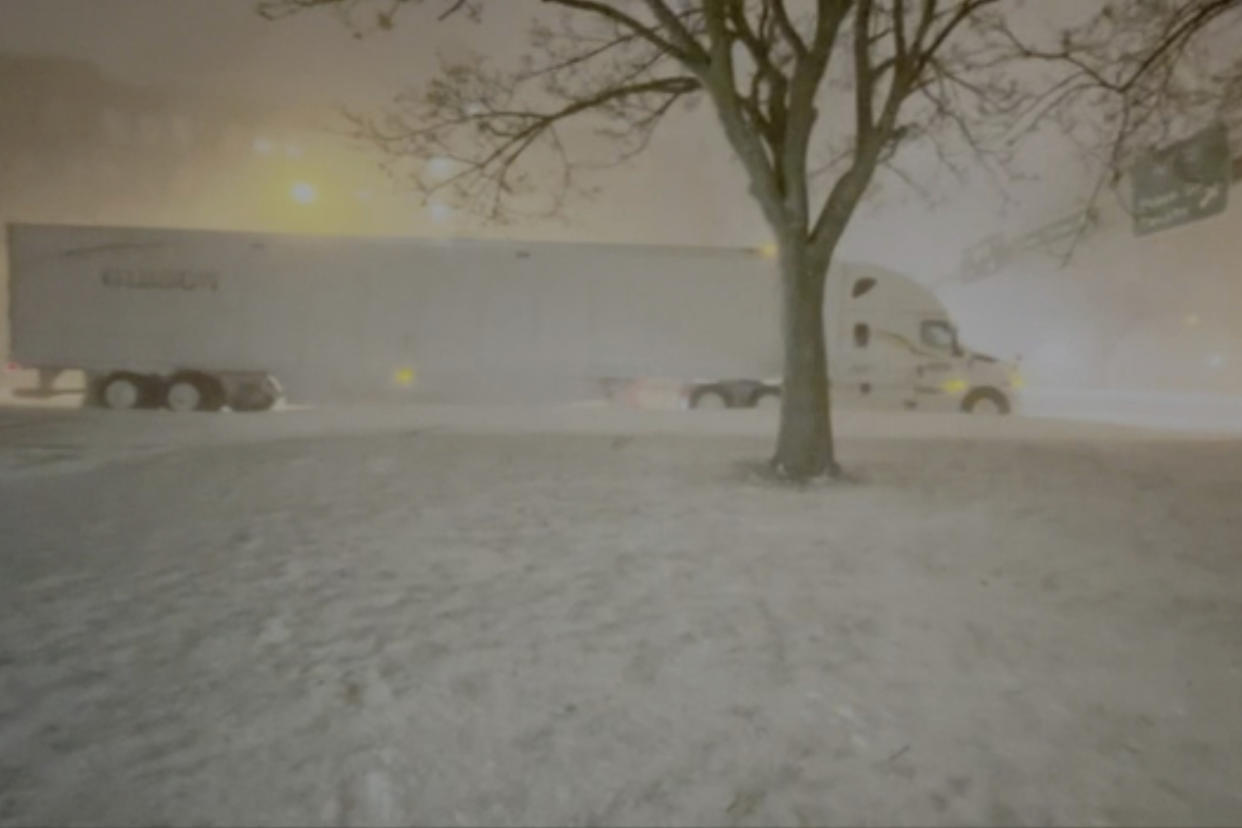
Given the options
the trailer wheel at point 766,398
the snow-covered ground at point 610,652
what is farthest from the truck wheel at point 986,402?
the snow-covered ground at point 610,652

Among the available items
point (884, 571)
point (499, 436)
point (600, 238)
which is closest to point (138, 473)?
point (499, 436)

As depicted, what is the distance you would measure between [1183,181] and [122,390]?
20.6 metres

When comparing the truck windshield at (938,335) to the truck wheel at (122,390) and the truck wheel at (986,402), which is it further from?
the truck wheel at (122,390)

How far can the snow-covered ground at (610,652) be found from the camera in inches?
107

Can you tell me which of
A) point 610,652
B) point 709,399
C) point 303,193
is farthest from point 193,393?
point 303,193

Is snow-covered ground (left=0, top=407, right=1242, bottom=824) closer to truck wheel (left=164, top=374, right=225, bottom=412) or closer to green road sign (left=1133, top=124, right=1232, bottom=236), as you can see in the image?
green road sign (left=1133, top=124, right=1232, bottom=236)

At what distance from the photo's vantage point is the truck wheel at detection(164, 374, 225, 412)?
18.0m

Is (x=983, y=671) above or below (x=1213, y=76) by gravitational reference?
below

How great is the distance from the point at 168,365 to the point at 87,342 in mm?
1845

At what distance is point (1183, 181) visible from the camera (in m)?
10.8

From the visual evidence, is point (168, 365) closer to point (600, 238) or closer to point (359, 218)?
point (359, 218)

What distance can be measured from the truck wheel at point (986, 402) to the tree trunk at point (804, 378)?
522 inches

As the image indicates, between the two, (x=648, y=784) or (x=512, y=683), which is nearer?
(x=648, y=784)

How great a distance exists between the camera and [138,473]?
801 cm
